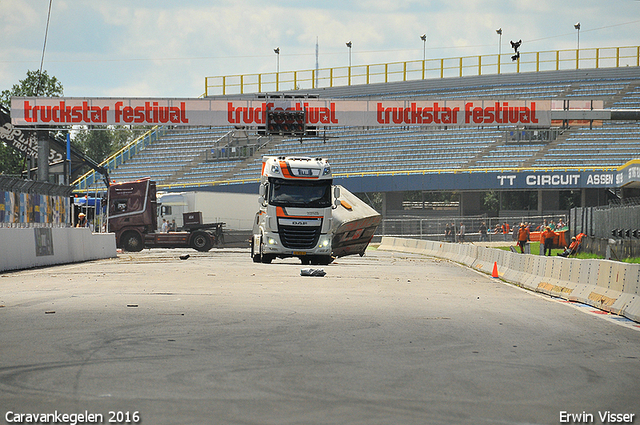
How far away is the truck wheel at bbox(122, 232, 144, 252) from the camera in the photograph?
4112cm

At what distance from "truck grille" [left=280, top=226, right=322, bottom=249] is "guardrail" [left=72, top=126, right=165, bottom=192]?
42.6m

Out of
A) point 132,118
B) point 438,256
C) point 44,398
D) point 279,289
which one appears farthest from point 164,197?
point 44,398

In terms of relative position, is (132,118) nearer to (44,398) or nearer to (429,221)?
(429,221)

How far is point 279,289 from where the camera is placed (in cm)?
1584

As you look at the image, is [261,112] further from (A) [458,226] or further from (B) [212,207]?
(A) [458,226]

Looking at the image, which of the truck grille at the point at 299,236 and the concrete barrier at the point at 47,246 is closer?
the concrete barrier at the point at 47,246

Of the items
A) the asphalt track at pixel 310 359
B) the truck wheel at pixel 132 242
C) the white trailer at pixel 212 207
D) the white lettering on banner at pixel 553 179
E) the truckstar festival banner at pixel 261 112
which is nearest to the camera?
the asphalt track at pixel 310 359

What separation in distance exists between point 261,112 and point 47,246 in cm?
1531

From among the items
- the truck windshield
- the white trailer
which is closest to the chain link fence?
the white trailer

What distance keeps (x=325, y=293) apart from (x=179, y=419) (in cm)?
997

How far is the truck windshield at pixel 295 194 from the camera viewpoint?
25547 millimetres

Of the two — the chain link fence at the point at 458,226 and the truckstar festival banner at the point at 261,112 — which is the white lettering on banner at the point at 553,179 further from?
the truckstar festival banner at the point at 261,112

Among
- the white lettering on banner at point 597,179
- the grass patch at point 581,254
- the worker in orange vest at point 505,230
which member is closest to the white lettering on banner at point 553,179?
the white lettering on banner at point 597,179

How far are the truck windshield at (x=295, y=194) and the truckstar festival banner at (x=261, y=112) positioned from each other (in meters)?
12.6
